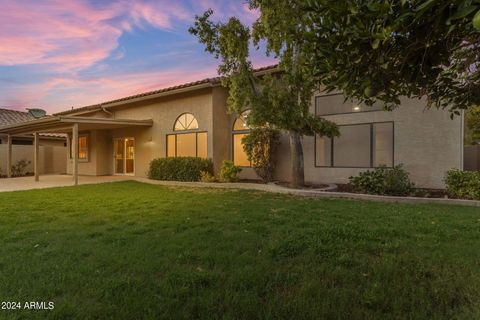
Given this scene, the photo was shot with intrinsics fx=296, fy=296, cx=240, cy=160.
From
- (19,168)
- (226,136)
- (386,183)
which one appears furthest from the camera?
(19,168)

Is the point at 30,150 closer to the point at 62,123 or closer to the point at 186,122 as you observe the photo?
the point at 62,123

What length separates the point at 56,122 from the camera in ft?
41.3

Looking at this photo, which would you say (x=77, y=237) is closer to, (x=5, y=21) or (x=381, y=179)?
(x=381, y=179)

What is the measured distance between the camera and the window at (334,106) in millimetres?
11000

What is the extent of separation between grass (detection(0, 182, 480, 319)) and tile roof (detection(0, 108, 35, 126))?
64.2 feet

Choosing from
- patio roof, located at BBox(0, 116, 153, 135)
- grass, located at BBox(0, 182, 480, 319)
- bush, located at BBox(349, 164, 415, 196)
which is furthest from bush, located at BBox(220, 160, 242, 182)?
patio roof, located at BBox(0, 116, 153, 135)

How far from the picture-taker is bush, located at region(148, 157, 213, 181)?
13.1 metres

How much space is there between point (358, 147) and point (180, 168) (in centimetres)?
757

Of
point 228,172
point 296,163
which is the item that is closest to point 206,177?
point 228,172

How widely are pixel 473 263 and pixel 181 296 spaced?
345 centimetres

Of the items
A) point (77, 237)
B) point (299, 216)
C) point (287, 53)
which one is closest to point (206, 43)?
point (287, 53)

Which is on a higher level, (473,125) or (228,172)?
(473,125)

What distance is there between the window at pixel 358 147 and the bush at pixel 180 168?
193 inches

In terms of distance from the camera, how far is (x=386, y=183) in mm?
8742
